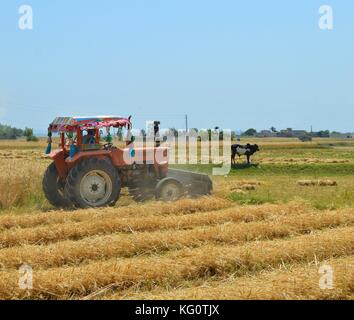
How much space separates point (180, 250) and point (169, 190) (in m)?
5.13

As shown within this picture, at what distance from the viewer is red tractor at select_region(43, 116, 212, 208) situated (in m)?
12.4

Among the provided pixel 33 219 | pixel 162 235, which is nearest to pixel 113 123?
pixel 33 219

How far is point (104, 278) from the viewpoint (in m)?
6.45

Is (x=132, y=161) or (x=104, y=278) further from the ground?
(x=132, y=161)

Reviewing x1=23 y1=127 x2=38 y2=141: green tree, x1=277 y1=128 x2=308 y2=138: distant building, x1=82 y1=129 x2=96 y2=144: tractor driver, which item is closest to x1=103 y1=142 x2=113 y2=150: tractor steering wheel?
x1=82 y1=129 x2=96 y2=144: tractor driver

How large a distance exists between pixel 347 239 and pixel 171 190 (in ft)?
17.6

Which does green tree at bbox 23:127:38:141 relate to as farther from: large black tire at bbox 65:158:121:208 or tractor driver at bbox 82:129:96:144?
large black tire at bbox 65:158:121:208

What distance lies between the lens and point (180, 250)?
7.94 meters

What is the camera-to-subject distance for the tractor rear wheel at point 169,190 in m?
13.0

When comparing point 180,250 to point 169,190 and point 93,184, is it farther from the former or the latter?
point 169,190

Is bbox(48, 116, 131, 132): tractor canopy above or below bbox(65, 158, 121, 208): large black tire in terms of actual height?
above

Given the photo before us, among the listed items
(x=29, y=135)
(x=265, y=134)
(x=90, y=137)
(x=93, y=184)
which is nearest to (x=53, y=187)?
(x=93, y=184)
